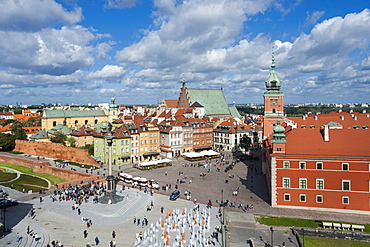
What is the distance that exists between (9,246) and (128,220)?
14.1m

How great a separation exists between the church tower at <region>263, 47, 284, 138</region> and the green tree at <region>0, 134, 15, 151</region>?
74902 millimetres

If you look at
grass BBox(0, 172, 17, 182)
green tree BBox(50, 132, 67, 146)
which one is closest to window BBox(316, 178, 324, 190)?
grass BBox(0, 172, 17, 182)

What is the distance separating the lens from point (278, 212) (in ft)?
142

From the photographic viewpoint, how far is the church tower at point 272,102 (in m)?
77.6

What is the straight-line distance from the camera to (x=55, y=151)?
82.4 metres

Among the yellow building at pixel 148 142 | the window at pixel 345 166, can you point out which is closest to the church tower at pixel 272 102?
the yellow building at pixel 148 142

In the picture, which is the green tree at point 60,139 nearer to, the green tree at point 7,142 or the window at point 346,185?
the green tree at point 7,142

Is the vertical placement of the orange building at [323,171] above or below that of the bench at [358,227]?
above

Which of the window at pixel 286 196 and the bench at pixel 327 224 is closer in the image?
the bench at pixel 327 224

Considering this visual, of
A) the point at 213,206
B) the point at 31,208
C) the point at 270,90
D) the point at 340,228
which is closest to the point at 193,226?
the point at 213,206

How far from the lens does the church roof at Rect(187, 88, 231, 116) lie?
406 ft

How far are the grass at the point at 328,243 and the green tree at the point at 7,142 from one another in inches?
3442

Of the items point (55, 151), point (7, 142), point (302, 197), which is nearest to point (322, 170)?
point (302, 197)

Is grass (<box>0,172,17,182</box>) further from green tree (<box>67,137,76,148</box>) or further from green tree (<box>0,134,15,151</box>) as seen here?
green tree (<box>0,134,15,151</box>)
